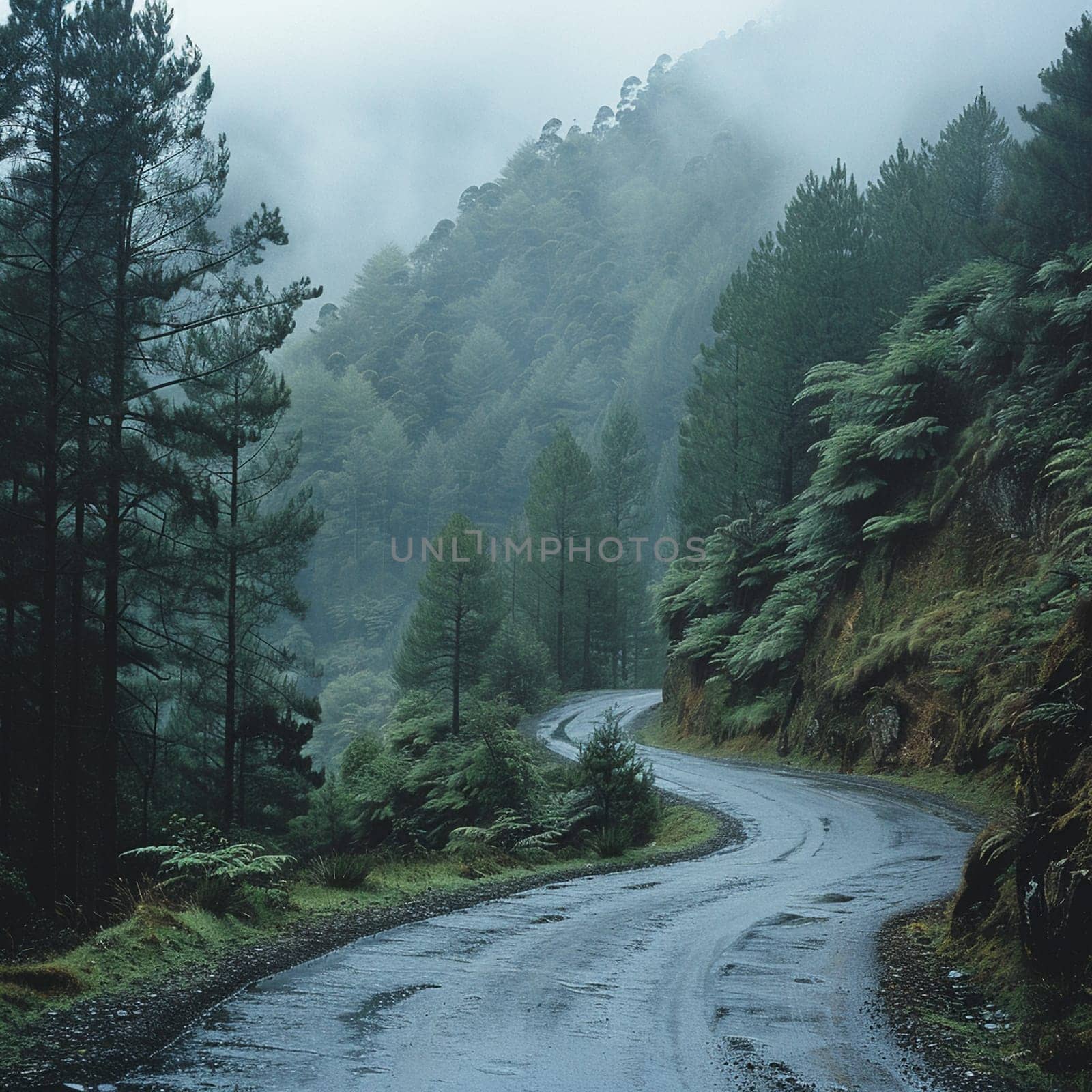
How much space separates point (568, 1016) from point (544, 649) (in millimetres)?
40043

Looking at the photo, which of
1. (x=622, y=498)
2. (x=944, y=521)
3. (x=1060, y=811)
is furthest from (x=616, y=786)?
(x=622, y=498)

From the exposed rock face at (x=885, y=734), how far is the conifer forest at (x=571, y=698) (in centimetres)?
11

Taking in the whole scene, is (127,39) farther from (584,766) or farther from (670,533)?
(670,533)

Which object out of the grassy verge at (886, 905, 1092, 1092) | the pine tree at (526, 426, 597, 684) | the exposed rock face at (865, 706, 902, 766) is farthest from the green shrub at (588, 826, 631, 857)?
the pine tree at (526, 426, 597, 684)

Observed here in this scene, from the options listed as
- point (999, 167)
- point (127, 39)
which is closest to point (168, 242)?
point (127, 39)

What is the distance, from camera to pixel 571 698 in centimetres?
4625

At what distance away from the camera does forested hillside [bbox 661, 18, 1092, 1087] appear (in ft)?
22.5

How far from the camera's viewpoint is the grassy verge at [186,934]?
5824mm

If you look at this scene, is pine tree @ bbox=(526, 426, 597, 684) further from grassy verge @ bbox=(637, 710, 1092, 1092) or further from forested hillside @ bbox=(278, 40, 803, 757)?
grassy verge @ bbox=(637, 710, 1092, 1092)

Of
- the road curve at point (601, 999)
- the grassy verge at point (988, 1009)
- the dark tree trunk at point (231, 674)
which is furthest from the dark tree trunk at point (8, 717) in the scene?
the grassy verge at point (988, 1009)

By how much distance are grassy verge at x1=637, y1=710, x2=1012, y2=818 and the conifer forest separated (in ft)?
0.46

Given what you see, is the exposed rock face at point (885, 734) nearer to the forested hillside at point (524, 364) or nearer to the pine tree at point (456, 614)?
the pine tree at point (456, 614)

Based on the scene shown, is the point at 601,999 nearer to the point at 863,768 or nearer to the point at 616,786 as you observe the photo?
the point at 616,786

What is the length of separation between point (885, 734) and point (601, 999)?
14657mm
